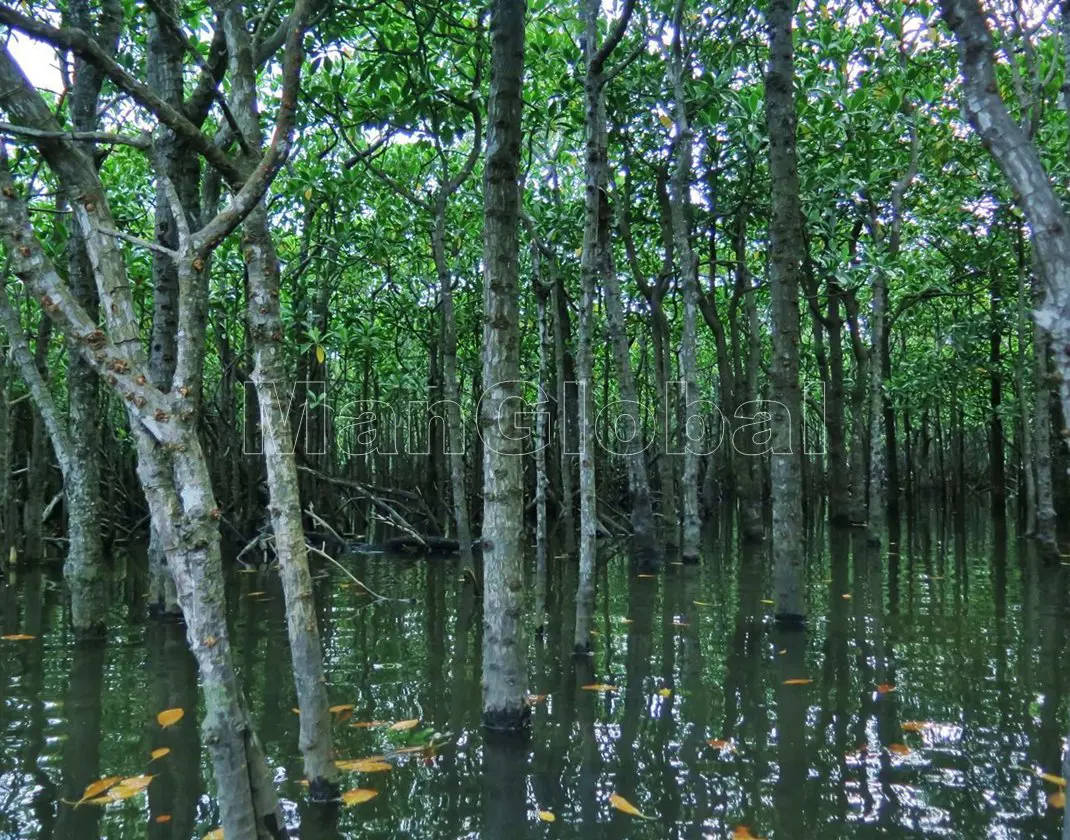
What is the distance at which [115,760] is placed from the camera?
3568mm

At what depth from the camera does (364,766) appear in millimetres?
3451

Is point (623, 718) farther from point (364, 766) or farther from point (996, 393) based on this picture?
point (996, 393)

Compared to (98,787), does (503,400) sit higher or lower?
higher

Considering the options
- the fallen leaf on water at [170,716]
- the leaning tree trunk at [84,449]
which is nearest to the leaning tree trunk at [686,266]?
the leaning tree trunk at [84,449]

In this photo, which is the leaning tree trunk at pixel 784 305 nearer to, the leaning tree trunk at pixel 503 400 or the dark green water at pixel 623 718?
the dark green water at pixel 623 718

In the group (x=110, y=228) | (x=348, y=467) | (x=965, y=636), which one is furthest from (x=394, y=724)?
(x=348, y=467)

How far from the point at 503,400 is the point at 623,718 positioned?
1595mm

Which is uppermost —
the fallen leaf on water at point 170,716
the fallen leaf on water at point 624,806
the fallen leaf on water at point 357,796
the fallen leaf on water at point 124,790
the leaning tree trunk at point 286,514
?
the leaning tree trunk at point 286,514

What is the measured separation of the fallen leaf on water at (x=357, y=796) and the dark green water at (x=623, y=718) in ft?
0.17

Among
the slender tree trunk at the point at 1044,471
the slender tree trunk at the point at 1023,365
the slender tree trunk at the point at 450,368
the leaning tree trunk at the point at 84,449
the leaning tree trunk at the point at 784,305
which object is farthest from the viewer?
the slender tree trunk at the point at 1023,365

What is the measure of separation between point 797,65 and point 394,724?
23.5 ft

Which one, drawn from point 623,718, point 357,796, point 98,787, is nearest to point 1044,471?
point 623,718

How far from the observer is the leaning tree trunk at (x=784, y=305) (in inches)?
231

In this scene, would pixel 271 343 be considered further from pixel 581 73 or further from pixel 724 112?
pixel 724 112
